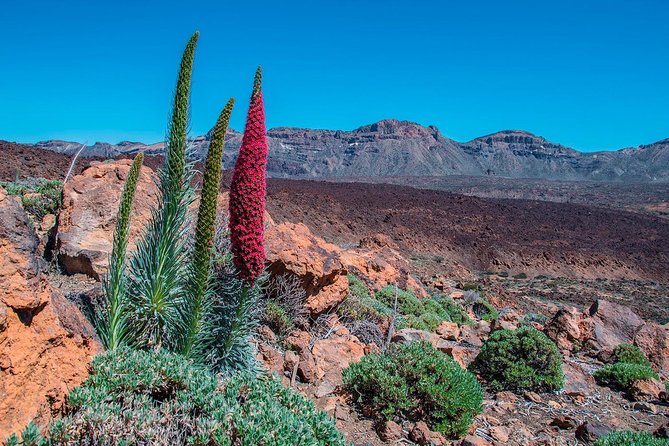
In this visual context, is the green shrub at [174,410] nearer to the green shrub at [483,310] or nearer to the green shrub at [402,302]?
the green shrub at [402,302]

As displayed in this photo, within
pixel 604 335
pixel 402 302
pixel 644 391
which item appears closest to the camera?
pixel 644 391

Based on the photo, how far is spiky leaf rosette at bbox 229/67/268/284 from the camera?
3158 mm

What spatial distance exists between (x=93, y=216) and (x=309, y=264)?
2809 mm

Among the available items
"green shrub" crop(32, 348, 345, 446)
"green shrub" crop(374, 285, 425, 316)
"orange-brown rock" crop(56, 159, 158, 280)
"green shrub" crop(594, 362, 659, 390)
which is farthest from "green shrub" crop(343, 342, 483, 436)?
"green shrub" crop(374, 285, 425, 316)

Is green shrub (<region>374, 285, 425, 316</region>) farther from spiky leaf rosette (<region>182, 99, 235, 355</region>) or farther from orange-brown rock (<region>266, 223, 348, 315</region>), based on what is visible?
spiky leaf rosette (<region>182, 99, 235, 355</region>)

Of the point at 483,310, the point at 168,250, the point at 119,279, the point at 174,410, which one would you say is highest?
the point at 168,250

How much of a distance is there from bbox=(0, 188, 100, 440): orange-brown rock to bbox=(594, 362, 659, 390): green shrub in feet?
20.2

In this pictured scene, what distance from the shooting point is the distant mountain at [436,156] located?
130500mm

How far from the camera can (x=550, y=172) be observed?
142 metres

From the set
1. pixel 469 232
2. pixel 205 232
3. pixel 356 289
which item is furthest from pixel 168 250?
pixel 469 232

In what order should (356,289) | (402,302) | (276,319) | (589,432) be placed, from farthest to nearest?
1. (402,302)
2. (356,289)
3. (276,319)
4. (589,432)

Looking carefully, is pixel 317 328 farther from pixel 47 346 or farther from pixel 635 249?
pixel 635 249

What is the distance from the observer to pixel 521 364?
5.78 meters

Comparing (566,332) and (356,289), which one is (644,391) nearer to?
(566,332)
